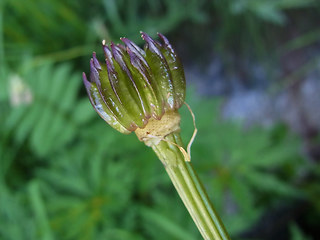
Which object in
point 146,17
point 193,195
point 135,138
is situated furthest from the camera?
point 146,17

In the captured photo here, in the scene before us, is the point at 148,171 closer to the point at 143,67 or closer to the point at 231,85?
the point at 231,85

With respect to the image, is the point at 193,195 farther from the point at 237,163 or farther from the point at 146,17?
the point at 146,17

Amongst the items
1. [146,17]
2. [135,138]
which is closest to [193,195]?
[135,138]

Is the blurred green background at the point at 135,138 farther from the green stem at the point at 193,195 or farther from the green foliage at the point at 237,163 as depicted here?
the green stem at the point at 193,195

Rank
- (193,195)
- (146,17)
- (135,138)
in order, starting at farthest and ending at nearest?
(146,17)
(135,138)
(193,195)

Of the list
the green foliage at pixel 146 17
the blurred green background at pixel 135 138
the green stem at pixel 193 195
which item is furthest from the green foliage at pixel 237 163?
the green stem at pixel 193 195

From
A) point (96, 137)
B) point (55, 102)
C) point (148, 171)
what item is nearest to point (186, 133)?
point (148, 171)
